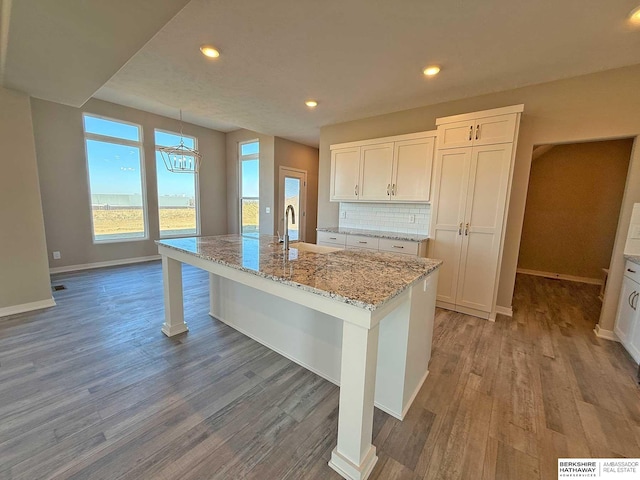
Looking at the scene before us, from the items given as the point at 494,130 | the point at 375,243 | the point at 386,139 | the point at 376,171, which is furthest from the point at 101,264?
the point at 494,130

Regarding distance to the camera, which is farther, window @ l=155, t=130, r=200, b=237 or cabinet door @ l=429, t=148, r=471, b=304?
window @ l=155, t=130, r=200, b=237

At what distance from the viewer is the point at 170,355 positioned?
7.21 feet

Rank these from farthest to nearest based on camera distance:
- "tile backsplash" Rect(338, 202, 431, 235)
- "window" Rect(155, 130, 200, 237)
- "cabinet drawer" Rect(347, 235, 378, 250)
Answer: "window" Rect(155, 130, 200, 237)
"tile backsplash" Rect(338, 202, 431, 235)
"cabinet drawer" Rect(347, 235, 378, 250)

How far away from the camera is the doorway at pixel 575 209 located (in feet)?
14.4

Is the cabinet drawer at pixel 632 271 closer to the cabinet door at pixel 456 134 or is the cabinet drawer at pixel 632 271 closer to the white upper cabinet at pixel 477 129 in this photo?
the white upper cabinet at pixel 477 129

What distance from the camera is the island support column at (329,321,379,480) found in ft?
3.84

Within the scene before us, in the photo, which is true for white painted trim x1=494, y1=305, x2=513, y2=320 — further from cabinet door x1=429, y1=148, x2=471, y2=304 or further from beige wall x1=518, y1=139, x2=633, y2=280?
beige wall x1=518, y1=139, x2=633, y2=280

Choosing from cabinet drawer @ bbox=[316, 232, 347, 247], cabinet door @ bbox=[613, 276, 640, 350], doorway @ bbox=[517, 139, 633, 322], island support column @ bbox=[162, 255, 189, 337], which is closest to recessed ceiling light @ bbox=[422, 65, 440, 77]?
cabinet drawer @ bbox=[316, 232, 347, 247]

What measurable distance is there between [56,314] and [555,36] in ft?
17.9

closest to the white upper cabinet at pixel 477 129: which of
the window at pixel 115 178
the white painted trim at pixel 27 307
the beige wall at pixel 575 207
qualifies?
the beige wall at pixel 575 207

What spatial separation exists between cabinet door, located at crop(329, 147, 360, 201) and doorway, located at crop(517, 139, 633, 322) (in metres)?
3.08

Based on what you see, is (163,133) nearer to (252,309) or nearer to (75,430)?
(252,309)

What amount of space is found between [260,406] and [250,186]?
5.44 m

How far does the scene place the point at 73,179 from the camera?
4.44m
